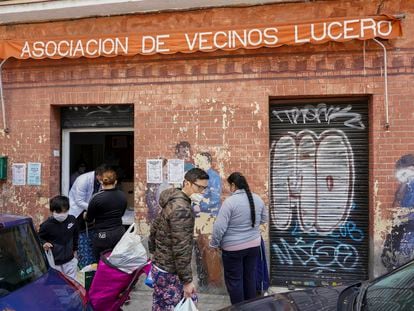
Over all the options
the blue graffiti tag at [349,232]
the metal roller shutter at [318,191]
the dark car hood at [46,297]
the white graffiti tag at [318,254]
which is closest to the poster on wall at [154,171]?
the metal roller shutter at [318,191]

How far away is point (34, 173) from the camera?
285 inches

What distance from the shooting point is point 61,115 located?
294 inches

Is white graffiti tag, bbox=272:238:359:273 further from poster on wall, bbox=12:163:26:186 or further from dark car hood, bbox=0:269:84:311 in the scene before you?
poster on wall, bbox=12:163:26:186

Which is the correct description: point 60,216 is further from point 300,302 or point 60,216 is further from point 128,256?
point 300,302

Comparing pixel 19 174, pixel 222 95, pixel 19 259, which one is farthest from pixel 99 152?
pixel 19 259

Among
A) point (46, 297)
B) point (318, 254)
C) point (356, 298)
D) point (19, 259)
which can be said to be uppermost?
point (19, 259)

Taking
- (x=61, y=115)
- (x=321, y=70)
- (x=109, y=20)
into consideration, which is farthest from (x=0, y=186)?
(x=321, y=70)

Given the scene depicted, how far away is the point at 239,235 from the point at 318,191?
6.61 ft

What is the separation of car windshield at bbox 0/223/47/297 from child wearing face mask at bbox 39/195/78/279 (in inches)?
51.1

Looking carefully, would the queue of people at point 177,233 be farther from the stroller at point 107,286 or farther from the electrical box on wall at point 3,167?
the electrical box on wall at point 3,167

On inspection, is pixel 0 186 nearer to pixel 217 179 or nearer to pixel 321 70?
pixel 217 179

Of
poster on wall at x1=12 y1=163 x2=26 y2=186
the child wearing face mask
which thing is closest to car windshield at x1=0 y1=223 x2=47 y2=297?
the child wearing face mask

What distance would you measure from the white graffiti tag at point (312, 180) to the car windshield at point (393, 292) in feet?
11.4

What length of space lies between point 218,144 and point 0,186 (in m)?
3.77
